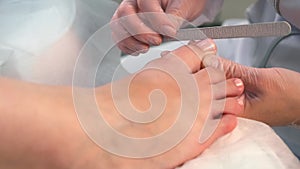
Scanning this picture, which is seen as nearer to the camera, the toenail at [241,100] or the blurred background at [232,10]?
the toenail at [241,100]

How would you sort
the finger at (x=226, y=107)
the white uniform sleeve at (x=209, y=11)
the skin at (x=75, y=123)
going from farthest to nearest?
the white uniform sleeve at (x=209, y=11) → the finger at (x=226, y=107) → the skin at (x=75, y=123)

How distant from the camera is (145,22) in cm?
90

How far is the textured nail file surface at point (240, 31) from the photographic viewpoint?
0.78 m

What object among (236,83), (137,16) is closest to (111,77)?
(137,16)

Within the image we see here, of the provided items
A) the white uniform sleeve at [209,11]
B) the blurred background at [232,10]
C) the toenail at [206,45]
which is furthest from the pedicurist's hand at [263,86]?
the blurred background at [232,10]

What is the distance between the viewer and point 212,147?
0.78 metres

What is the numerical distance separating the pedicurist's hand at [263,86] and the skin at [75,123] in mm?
17

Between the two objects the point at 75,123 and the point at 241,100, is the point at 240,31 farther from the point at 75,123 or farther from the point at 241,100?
the point at 75,123

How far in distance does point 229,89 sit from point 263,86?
0.18 feet

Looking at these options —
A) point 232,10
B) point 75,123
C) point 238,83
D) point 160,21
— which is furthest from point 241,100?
point 232,10

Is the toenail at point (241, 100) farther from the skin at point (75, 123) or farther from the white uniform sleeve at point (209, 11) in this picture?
the white uniform sleeve at point (209, 11)

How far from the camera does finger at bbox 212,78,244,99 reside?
85cm

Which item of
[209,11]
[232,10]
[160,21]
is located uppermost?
[160,21]

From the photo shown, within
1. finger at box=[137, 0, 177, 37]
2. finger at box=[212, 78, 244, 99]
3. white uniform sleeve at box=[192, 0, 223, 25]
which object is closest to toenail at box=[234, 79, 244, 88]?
finger at box=[212, 78, 244, 99]
